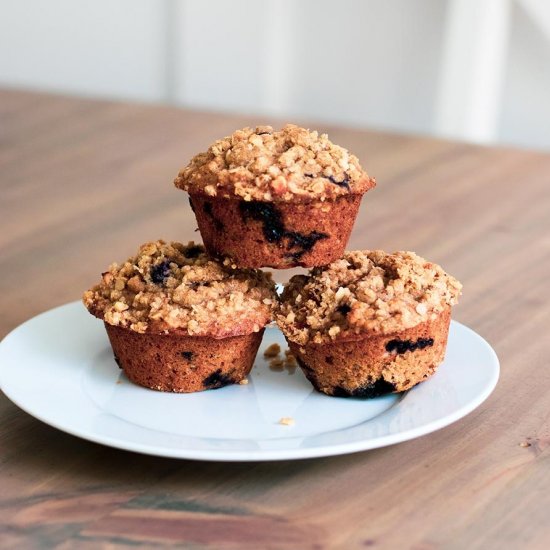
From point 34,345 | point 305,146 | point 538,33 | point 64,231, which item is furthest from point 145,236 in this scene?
point 538,33

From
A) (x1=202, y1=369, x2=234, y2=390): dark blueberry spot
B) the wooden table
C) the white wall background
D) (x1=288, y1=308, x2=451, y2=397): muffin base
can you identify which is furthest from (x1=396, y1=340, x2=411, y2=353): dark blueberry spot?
the white wall background

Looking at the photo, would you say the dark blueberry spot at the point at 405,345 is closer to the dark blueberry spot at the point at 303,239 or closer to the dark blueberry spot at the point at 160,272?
the dark blueberry spot at the point at 303,239

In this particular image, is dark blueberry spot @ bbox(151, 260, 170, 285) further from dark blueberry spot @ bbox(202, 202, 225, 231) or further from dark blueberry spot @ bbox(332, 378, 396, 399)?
dark blueberry spot @ bbox(332, 378, 396, 399)

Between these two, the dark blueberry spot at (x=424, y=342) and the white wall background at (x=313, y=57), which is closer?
the dark blueberry spot at (x=424, y=342)

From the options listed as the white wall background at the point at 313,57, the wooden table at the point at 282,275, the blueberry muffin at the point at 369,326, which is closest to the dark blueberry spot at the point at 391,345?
the blueberry muffin at the point at 369,326

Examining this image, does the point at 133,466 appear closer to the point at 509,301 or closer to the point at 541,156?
the point at 509,301

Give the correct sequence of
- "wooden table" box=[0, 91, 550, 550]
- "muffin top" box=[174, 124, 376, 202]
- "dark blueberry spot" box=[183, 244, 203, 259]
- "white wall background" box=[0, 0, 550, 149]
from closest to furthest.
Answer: "wooden table" box=[0, 91, 550, 550], "muffin top" box=[174, 124, 376, 202], "dark blueberry spot" box=[183, 244, 203, 259], "white wall background" box=[0, 0, 550, 149]

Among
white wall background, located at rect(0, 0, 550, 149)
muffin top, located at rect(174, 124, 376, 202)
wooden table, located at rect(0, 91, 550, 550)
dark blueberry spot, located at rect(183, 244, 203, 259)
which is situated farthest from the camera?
white wall background, located at rect(0, 0, 550, 149)
